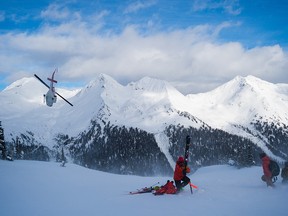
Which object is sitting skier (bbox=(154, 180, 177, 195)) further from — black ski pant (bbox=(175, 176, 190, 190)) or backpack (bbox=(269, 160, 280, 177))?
backpack (bbox=(269, 160, 280, 177))

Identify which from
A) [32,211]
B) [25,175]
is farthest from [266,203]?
[25,175]

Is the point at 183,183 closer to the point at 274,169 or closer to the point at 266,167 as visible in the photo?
the point at 266,167

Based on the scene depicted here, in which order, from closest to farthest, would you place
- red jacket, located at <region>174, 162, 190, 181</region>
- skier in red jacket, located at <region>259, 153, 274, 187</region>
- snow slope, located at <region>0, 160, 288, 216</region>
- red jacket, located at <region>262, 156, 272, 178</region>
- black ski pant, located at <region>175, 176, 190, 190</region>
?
snow slope, located at <region>0, 160, 288, 216</region> → black ski pant, located at <region>175, 176, 190, 190</region> → red jacket, located at <region>174, 162, 190, 181</region> → skier in red jacket, located at <region>259, 153, 274, 187</region> → red jacket, located at <region>262, 156, 272, 178</region>

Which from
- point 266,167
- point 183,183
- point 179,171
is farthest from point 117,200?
point 266,167

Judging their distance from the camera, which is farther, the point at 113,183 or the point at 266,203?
the point at 113,183

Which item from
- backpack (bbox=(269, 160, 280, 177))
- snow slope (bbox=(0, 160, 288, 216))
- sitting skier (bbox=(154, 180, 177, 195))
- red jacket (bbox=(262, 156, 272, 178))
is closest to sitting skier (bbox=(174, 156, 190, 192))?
sitting skier (bbox=(154, 180, 177, 195))

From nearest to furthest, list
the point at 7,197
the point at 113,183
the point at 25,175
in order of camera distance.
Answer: the point at 7,197 < the point at 25,175 < the point at 113,183

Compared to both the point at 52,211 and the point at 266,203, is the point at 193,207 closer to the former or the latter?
the point at 266,203

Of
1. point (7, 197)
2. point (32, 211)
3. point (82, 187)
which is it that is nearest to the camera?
point (32, 211)

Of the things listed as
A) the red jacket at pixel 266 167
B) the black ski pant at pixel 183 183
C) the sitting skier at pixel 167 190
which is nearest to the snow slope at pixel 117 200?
the black ski pant at pixel 183 183

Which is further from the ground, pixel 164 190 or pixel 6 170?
pixel 6 170

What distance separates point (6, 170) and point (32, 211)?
10709mm

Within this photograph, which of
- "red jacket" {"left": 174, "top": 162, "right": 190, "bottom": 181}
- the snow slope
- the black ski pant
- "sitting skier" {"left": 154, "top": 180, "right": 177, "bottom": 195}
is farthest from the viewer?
"red jacket" {"left": 174, "top": 162, "right": 190, "bottom": 181}

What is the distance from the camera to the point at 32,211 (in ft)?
40.2
